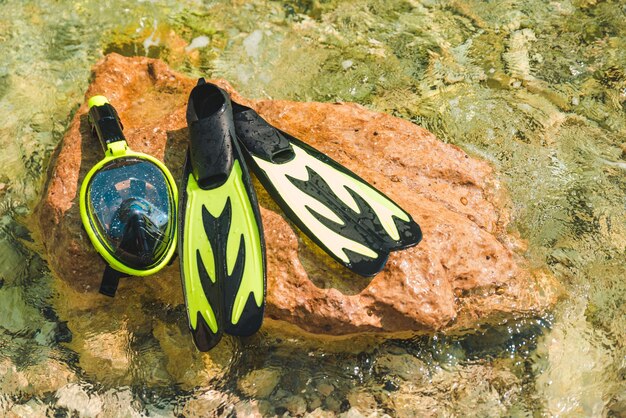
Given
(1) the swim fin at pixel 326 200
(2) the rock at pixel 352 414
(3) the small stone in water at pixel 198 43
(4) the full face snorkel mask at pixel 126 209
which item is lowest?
(2) the rock at pixel 352 414

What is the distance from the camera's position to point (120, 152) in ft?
11.1

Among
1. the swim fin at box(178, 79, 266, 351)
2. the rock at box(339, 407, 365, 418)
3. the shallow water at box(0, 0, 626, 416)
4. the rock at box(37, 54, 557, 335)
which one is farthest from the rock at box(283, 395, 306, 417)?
the swim fin at box(178, 79, 266, 351)

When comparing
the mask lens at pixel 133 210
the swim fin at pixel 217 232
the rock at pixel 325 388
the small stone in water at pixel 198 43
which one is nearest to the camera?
the swim fin at pixel 217 232

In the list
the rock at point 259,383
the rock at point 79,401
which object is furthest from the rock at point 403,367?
the rock at point 79,401

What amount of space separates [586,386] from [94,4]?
15.0 ft

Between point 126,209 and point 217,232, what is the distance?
1.55 feet

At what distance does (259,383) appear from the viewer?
330 centimetres

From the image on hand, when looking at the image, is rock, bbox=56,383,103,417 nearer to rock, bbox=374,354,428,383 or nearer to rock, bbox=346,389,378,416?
rock, bbox=346,389,378,416

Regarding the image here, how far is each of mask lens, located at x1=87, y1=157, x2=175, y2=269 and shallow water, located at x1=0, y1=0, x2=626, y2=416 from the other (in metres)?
0.46

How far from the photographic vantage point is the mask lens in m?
3.16

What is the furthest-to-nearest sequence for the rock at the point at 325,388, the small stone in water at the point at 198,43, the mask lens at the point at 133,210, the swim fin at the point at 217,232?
the small stone in water at the point at 198,43 < the rock at the point at 325,388 < the mask lens at the point at 133,210 < the swim fin at the point at 217,232

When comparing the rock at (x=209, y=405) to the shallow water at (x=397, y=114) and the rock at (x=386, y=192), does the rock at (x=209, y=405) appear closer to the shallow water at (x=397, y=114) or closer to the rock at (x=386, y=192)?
the shallow water at (x=397, y=114)

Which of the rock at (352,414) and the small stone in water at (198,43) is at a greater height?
the small stone in water at (198,43)

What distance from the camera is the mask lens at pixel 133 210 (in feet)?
10.4
